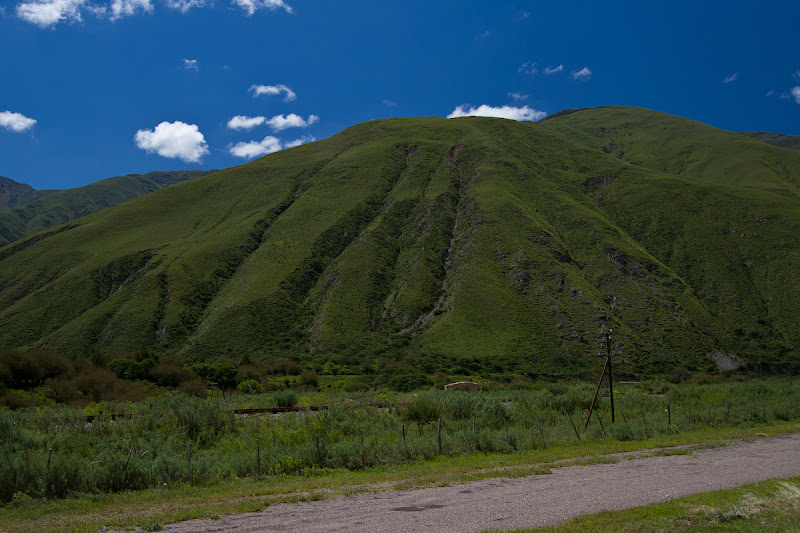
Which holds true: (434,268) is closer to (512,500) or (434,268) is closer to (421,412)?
(421,412)

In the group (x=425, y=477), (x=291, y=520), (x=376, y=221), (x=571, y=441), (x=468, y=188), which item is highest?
(x=468, y=188)

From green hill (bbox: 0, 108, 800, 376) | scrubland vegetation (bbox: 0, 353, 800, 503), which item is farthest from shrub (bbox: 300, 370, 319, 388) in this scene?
scrubland vegetation (bbox: 0, 353, 800, 503)

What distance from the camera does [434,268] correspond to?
306 ft

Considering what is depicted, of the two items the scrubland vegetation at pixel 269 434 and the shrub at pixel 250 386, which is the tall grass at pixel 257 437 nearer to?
the scrubland vegetation at pixel 269 434

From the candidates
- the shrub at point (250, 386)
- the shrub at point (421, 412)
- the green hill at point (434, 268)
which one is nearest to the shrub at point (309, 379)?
the shrub at point (250, 386)

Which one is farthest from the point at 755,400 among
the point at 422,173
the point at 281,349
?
the point at 422,173

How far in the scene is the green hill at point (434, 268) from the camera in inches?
2926

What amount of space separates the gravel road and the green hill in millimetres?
51098

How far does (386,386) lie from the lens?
5684 cm

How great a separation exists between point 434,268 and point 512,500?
8242cm

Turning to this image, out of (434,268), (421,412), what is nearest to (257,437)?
(421,412)

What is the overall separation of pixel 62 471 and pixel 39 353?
104 feet

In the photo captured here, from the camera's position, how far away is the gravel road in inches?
370

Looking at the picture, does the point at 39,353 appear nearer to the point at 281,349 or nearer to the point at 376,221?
the point at 281,349
